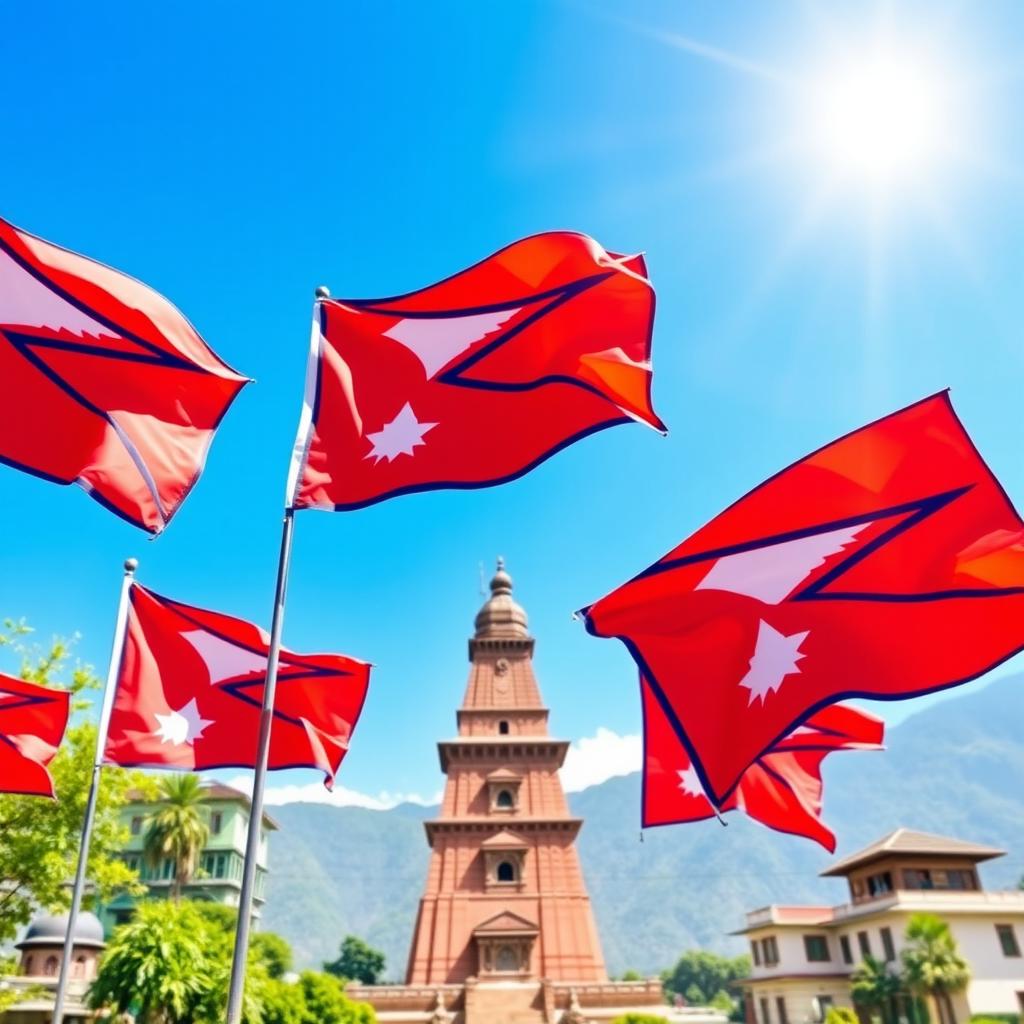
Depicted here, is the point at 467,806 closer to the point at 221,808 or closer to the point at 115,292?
the point at 221,808

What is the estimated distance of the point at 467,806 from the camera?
5569cm

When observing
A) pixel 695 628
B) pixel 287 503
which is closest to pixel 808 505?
pixel 695 628

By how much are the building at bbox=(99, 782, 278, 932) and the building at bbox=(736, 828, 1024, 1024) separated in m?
40.2

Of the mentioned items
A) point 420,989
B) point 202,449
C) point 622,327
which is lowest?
point 420,989

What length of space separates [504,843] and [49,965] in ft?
84.6

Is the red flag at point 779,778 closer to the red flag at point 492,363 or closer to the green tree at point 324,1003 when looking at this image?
the red flag at point 492,363

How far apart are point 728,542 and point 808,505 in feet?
2.93

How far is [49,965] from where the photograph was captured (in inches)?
1813

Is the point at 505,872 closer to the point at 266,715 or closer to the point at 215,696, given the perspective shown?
the point at 215,696

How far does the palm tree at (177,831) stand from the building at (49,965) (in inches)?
205

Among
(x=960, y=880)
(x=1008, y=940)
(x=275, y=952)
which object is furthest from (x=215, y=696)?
(x=275, y=952)

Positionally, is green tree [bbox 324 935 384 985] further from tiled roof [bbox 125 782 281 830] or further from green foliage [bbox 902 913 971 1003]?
green foliage [bbox 902 913 971 1003]

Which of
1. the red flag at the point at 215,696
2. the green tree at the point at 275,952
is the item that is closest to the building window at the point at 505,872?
the green tree at the point at 275,952

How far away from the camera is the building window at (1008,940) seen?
47.1 metres
